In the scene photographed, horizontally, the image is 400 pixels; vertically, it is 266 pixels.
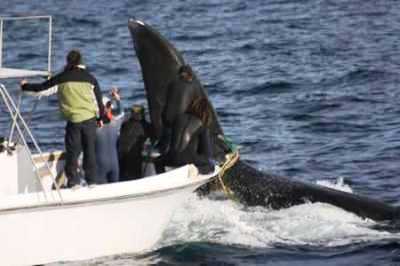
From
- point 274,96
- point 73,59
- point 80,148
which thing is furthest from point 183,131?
point 274,96

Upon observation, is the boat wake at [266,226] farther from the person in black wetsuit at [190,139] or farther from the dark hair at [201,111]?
the dark hair at [201,111]

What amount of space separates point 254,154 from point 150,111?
473 centimetres

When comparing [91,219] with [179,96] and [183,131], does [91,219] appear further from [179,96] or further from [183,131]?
[179,96]

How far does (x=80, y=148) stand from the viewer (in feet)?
60.0

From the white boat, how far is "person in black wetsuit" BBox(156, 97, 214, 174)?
49 centimetres

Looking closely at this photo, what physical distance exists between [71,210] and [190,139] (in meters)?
2.26

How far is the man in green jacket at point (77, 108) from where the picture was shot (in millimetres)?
17828

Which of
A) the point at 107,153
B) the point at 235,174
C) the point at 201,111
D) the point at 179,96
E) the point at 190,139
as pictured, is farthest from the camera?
the point at 235,174

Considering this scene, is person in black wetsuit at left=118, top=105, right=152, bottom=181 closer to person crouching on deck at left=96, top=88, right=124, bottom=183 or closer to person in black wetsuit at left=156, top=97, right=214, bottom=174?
person crouching on deck at left=96, top=88, right=124, bottom=183

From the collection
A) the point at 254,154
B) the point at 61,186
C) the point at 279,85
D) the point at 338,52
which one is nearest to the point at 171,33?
the point at 338,52

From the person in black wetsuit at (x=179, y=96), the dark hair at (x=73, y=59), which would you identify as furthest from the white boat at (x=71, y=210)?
the person in black wetsuit at (x=179, y=96)

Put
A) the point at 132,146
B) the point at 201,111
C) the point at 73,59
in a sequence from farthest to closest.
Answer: the point at 132,146, the point at 201,111, the point at 73,59

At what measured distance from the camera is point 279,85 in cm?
3541

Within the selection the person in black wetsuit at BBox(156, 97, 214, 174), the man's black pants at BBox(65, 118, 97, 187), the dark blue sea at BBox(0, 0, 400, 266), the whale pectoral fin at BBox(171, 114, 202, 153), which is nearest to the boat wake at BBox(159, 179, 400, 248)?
the dark blue sea at BBox(0, 0, 400, 266)
